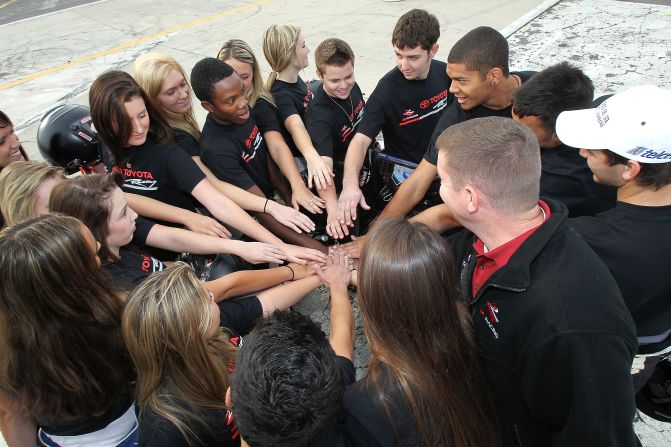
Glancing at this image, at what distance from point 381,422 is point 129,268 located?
1619mm

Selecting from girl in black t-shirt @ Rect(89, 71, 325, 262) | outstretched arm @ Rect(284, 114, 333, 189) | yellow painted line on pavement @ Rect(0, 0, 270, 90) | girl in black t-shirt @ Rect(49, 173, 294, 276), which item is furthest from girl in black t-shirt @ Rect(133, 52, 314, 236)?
yellow painted line on pavement @ Rect(0, 0, 270, 90)

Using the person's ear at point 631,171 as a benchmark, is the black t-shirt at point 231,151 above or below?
below

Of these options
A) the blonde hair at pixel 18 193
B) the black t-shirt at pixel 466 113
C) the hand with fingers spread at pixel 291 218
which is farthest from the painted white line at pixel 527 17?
the blonde hair at pixel 18 193

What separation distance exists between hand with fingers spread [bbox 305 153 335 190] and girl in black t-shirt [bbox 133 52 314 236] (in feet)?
1.01

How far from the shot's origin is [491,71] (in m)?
2.73

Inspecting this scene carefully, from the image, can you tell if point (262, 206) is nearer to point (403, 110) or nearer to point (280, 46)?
point (403, 110)

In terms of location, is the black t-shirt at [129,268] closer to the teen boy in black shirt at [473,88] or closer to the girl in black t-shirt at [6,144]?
the teen boy in black shirt at [473,88]

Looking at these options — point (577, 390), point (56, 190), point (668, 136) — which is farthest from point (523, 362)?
point (56, 190)

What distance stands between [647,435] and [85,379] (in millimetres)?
2707

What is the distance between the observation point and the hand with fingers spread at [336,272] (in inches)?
97.2

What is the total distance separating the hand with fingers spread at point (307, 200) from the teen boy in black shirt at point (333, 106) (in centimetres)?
8

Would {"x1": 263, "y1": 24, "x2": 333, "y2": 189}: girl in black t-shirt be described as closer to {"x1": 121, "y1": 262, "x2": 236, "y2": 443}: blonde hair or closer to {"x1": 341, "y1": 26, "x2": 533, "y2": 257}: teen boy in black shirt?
{"x1": 341, "y1": 26, "x2": 533, "y2": 257}: teen boy in black shirt

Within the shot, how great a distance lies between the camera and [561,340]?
1.39 metres

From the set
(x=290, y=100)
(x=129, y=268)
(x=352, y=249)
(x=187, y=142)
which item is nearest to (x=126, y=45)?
(x=290, y=100)
